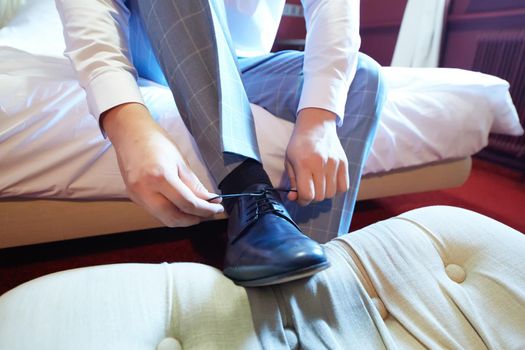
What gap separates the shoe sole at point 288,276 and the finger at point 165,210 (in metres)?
0.12

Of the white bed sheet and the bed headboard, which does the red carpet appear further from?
the bed headboard

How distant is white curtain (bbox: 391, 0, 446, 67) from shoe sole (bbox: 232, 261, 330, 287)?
6.76 feet

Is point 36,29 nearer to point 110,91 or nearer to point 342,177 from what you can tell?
→ point 110,91

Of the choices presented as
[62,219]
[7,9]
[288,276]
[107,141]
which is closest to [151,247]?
[62,219]

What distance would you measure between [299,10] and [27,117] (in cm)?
228

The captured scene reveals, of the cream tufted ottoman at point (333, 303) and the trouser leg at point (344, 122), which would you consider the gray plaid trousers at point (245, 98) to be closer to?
the trouser leg at point (344, 122)

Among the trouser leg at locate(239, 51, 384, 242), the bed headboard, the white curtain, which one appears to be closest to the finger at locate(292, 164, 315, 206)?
the trouser leg at locate(239, 51, 384, 242)

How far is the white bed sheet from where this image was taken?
0.56m

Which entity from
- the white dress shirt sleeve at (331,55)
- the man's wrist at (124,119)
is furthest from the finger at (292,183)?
the man's wrist at (124,119)

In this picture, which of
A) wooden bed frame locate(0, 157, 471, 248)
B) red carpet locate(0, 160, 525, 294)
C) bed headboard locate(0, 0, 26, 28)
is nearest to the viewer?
wooden bed frame locate(0, 157, 471, 248)

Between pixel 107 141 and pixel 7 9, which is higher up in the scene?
pixel 7 9

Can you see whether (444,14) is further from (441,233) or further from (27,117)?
(27,117)

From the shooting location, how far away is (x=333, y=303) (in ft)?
1.17

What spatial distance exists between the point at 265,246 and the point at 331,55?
1.17 feet
